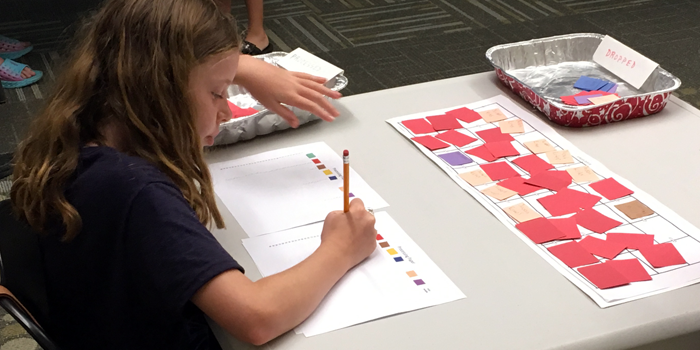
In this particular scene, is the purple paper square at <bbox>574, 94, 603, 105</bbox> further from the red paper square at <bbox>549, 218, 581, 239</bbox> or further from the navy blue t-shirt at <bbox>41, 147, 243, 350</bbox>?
the navy blue t-shirt at <bbox>41, 147, 243, 350</bbox>

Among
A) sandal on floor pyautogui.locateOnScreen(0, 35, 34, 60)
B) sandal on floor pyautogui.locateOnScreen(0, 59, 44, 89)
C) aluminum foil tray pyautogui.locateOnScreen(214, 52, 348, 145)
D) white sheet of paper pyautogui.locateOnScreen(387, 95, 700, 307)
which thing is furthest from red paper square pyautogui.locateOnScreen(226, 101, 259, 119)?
sandal on floor pyautogui.locateOnScreen(0, 35, 34, 60)

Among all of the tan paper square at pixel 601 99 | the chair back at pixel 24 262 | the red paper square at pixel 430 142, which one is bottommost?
the chair back at pixel 24 262

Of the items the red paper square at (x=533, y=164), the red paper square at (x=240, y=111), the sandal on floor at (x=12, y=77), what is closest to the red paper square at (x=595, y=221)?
the red paper square at (x=533, y=164)

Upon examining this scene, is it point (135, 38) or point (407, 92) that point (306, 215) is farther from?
point (407, 92)

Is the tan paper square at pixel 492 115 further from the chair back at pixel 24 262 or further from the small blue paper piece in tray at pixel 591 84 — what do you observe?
the chair back at pixel 24 262

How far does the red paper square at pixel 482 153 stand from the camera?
117cm

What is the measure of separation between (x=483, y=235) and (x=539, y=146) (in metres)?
0.30

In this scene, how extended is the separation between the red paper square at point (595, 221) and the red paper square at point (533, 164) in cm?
13

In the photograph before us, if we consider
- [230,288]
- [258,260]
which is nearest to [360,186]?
[258,260]

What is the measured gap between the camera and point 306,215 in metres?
1.03

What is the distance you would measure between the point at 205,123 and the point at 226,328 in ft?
0.96

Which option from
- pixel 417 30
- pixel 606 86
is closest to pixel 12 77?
pixel 417 30

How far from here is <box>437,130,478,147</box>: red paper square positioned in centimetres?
122

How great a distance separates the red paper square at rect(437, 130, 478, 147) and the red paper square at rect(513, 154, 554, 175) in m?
0.10
